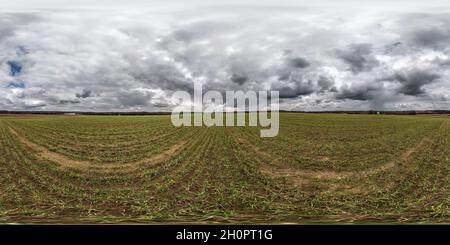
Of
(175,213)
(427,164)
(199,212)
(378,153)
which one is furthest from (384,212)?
(378,153)

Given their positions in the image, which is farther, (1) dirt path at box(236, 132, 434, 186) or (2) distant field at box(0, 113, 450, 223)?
(1) dirt path at box(236, 132, 434, 186)

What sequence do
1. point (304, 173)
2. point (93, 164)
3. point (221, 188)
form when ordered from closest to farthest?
point (221, 188), point (304, 173), point (93, 164)

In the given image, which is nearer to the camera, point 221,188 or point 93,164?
point 221,188

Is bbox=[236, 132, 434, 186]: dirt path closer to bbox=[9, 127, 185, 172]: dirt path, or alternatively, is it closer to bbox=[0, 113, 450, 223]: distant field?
bbox=[0, 113, 450, 223]: distant field

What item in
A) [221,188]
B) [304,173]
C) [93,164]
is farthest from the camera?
[93,164]

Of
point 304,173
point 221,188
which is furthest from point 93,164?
point 304,173

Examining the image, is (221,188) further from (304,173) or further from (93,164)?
(93,164)

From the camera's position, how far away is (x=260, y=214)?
5117mm

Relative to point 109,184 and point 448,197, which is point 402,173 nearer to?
point 448,197

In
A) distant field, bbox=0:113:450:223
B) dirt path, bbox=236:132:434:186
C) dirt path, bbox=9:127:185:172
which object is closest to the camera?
distant field, bbox=0:113:450:223

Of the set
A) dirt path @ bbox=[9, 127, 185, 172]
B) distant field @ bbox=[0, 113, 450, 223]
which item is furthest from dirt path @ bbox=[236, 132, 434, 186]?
dirt path @ bbox=[9, 127, 185, 172]

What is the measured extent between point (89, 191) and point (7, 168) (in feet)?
14.2

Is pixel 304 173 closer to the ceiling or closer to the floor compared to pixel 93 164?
closer to the floor

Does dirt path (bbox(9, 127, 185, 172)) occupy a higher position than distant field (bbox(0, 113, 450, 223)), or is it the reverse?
dirt path (bbox(9, 127, 185, 172))
